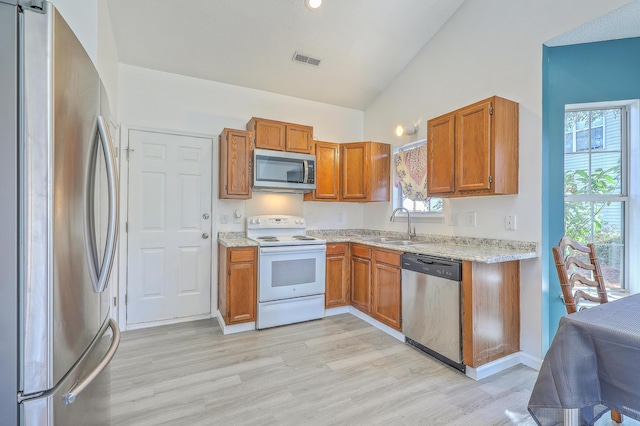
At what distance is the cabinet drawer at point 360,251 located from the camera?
10.5 feet

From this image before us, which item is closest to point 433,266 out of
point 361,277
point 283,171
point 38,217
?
point 361,277

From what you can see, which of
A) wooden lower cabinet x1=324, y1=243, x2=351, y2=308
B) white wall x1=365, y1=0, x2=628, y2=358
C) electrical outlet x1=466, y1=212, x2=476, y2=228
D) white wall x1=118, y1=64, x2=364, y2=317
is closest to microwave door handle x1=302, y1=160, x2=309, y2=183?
white wall x1=118, y1=64, x2=364, y2=317

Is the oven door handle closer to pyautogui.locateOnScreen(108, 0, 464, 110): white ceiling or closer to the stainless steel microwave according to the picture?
the stainless steel microwave

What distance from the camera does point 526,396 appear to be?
1897 millimetres

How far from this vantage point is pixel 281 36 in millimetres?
2941

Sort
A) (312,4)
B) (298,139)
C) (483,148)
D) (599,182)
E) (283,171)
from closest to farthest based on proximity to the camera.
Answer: (483,148) < (599,182) < (312,4) < (283,171) < (298,139)

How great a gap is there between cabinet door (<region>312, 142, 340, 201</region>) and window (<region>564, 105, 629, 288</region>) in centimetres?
229

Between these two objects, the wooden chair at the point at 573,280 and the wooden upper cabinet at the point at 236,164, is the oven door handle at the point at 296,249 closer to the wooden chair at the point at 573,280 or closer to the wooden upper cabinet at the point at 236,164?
the wooden upper cabinet at the point at 236,164

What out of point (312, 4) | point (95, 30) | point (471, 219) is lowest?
point (471, 219)

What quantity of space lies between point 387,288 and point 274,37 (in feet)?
8.91

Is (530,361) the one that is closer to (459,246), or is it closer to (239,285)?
(459,246)

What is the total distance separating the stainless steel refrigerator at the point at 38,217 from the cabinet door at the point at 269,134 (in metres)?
2.36

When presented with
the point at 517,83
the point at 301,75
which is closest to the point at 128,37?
the point at 301,75

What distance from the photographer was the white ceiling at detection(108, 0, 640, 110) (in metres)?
2.57
